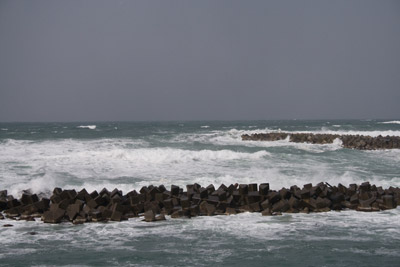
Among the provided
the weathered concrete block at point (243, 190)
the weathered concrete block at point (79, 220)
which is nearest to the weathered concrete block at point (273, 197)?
the weathered concrete block at point (243, 190)

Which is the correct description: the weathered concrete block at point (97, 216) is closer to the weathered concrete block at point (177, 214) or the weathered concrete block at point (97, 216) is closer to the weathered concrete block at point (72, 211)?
the weathered concrete block at point (72, 211)

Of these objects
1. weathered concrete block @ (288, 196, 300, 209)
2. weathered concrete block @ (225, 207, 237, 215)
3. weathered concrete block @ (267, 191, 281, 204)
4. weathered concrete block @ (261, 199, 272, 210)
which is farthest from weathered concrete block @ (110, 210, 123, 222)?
weathered concrete block @ (288, 196, 300, 209)

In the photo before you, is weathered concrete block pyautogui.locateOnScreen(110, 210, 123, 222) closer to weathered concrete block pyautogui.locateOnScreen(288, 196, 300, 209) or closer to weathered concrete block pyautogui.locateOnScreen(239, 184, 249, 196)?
weathered concrete block pyautogui.locateOnScreen(239, 184, 249, 196)

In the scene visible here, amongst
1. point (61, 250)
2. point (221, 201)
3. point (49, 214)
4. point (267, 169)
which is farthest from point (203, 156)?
point (61, 250)

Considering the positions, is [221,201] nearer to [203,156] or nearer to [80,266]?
[80,266]

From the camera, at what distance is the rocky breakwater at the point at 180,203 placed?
895 centimetres

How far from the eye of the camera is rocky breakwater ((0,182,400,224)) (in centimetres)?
895

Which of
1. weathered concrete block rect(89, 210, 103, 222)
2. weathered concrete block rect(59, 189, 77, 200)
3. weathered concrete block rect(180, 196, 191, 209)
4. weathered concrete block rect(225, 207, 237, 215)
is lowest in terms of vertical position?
weathered concrete block rect(225, 207, 237, 215)

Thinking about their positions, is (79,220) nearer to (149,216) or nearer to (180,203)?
(149,216)

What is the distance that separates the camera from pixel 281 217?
9.20 m

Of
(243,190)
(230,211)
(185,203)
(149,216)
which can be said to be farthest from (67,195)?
(243,190)

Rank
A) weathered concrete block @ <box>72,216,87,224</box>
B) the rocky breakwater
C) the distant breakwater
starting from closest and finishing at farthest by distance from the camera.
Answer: weathered concrete block @ <box>72,216,87,224</box>
the rocky breakwater
the distant breakwater

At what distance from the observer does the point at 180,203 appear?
9844mm

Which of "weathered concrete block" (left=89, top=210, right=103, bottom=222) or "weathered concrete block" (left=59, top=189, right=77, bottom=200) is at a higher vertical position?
"weathered concrete block" (left=59, top=189, right=77, bottom=200)
